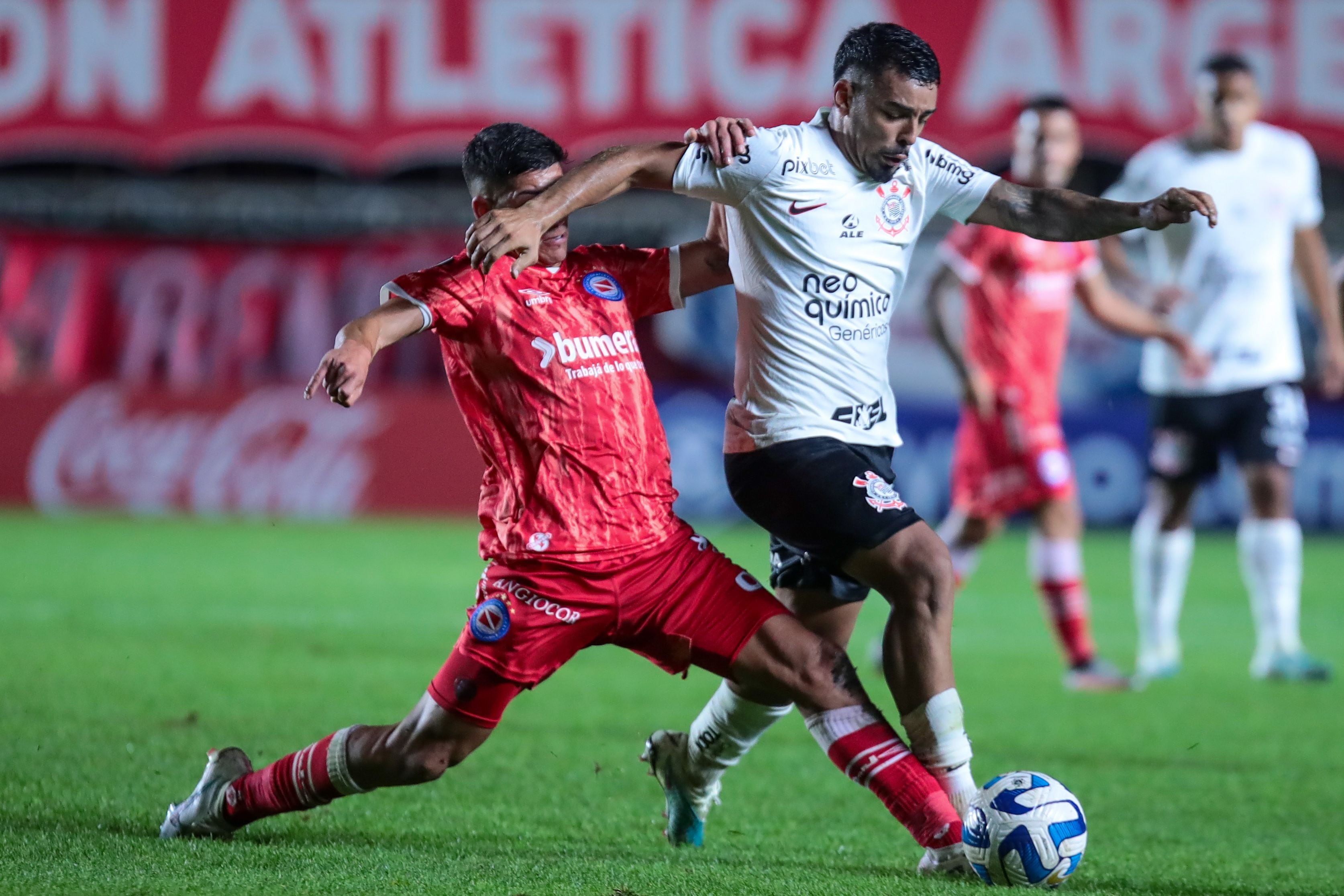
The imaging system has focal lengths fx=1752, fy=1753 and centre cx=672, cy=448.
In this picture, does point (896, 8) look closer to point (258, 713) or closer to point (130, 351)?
point (130, 351)

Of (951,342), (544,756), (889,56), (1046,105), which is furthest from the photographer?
(951,342)

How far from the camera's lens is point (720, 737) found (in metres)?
4.47

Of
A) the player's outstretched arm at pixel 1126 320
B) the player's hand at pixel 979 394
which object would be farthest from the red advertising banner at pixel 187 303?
the player's outstretched arm at pixel 1126 320

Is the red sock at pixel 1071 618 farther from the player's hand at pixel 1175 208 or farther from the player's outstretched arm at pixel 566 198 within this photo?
the player's outstretched arm at pixel 566 198

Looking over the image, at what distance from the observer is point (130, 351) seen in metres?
17.2

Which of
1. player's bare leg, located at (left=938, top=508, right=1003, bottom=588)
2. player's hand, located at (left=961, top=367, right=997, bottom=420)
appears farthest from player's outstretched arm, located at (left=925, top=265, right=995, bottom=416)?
player's bare leg, located at (left=938, top=508, right=1003, bottom=588)

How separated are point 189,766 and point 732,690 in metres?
1.84

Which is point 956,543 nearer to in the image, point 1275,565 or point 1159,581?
point 1159,581

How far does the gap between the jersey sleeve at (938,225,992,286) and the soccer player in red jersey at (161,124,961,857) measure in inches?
149

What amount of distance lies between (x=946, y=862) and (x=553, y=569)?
1100mm

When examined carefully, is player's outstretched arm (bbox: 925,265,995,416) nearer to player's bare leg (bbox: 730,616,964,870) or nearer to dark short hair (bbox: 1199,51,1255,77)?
dark short hair (bbox: 1199,51,1255,77)

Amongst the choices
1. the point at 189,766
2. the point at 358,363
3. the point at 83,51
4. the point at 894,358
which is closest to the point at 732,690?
the point at 358,363

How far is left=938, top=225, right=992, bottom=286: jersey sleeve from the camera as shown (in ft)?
25.3

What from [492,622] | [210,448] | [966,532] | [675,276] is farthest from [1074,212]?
[210,448]
